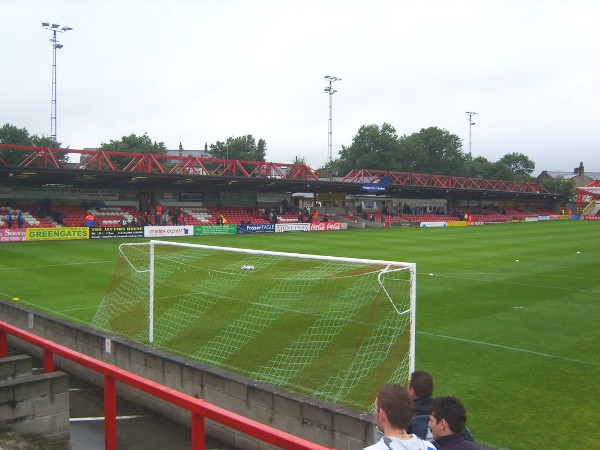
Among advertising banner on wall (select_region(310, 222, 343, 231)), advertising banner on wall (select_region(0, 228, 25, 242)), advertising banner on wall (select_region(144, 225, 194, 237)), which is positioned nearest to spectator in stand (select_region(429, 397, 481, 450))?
advertising banner on wall (select_region(0, 228, 25, 242))

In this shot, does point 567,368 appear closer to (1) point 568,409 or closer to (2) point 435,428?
(1) point 568,409

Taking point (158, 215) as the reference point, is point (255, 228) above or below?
below

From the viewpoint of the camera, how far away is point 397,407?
3221 mm

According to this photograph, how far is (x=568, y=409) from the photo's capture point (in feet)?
25.5

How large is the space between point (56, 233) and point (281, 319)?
87.5ft

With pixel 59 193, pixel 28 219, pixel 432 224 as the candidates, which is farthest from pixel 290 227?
pixel 28 219

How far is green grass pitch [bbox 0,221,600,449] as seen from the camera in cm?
759

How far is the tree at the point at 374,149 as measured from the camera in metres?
101

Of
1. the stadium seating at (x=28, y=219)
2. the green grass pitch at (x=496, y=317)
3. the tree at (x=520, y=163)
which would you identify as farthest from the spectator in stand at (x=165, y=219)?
the tree at (x=520, y=163)

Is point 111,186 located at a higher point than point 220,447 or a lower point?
higher

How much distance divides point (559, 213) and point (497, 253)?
6648 centimetres

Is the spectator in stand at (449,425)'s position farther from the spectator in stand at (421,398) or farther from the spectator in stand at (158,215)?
the spectator in stand at (158,215)

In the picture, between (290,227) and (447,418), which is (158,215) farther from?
(447,418)

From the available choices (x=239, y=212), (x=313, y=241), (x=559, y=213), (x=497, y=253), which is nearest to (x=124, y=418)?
(x=497, y=253)
